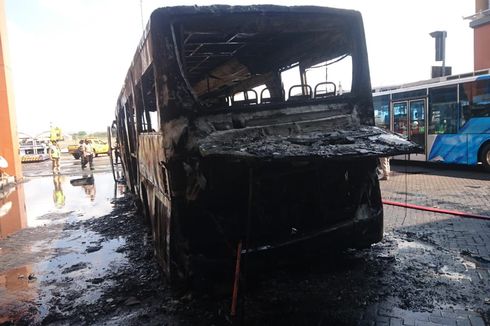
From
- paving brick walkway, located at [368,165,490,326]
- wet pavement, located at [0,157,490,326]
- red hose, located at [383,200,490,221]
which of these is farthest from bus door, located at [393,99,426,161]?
wet pavement, located at [0,157,490,326]

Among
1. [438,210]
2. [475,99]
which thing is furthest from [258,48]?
[475,99]

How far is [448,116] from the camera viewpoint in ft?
45.0

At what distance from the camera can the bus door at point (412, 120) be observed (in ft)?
48.4

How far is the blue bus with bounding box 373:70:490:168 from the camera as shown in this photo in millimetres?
12805

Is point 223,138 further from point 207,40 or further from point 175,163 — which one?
point 207,40

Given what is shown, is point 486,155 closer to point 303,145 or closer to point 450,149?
point 450,149

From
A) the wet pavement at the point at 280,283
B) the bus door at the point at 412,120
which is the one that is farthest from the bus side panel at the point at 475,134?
the wet pavement at the point at 280,283

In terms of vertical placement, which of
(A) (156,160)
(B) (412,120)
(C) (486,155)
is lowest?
(C) (486,155)

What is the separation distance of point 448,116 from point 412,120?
159 cm

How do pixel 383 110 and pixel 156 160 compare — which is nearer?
pixel 156 160

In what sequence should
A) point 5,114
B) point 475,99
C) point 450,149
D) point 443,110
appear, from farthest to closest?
point 5,114, point 443,110, point 450,149, point 475,99

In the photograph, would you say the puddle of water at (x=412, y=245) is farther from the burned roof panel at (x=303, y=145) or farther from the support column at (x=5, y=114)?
the support column at (x=5, y=114)

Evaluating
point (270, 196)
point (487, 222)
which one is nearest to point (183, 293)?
point (270, 196)

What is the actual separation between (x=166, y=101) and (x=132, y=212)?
634 cm
